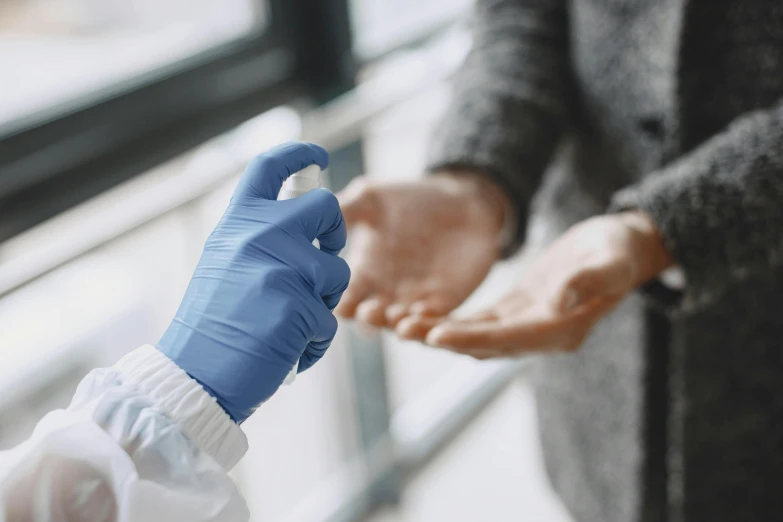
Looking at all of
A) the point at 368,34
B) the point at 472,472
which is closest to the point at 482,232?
the point at 368,34

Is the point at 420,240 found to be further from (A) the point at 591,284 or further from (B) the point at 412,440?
(B) the point at 412,440

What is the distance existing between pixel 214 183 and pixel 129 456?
55 centimetres

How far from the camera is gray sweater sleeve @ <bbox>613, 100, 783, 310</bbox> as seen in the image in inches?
20.3

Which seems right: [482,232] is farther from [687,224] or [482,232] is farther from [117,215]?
[117,215]

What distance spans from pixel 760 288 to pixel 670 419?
17 cm

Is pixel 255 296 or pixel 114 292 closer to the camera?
pixel 255 296

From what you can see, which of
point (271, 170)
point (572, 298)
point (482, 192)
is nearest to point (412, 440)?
point (482, 192)

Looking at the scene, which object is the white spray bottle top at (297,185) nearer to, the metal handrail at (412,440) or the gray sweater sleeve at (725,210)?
the gray sweater sleeve at (725,210)

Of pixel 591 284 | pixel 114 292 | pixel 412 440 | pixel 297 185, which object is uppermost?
pixel 297 185

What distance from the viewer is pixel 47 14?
0.88 m

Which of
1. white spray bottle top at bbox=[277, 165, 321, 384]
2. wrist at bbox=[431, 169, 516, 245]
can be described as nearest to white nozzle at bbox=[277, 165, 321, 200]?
white spray bottle top at bbox=[277, 165, 321, 384]

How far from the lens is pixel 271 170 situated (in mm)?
412

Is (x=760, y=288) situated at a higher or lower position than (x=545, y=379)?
higher

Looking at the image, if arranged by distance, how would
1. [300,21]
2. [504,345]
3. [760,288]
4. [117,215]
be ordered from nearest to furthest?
1. [504,345]
2. [760,288]
3. [117,215]
4. [300,21]
